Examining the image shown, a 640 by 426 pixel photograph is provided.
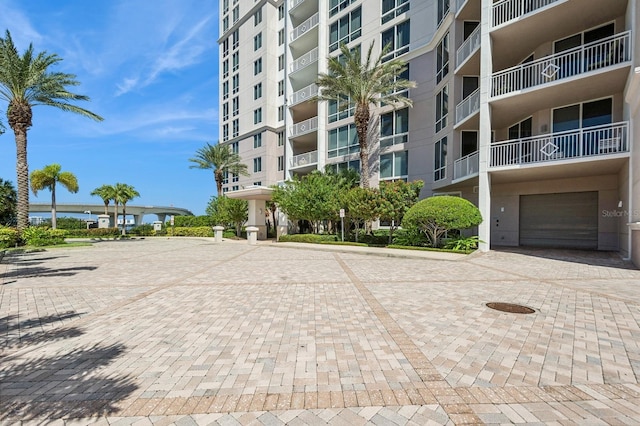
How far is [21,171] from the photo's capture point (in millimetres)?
18797

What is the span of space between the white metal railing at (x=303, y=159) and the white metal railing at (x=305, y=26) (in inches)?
492

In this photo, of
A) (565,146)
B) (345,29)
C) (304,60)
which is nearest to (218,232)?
(304,60)

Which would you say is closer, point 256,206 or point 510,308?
point 510,308

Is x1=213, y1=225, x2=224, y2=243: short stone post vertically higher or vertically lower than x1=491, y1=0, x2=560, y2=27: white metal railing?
lower

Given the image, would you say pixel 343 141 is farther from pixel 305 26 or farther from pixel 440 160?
pixel 305 26

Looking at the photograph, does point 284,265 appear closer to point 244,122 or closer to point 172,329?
point 172,329

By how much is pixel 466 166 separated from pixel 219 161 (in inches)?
1029

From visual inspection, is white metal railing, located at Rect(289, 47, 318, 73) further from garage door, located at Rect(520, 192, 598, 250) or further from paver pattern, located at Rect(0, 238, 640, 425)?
paver pattern, located at Rect(0, 238, 640, 425)

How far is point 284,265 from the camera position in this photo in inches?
470

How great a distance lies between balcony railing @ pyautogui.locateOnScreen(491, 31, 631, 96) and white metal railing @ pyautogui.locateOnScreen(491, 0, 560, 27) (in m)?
2.33

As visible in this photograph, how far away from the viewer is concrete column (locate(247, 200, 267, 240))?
1109 inches

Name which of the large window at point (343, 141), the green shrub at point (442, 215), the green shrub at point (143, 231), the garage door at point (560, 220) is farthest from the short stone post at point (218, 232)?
the garage door at point (560, 220)

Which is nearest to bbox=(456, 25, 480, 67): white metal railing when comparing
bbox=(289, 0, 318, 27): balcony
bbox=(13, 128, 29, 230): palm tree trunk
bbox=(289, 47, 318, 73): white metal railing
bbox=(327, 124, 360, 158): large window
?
bbox=(327, 124, 360, 158): large window

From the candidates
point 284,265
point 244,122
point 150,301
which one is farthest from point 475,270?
point 244,122
